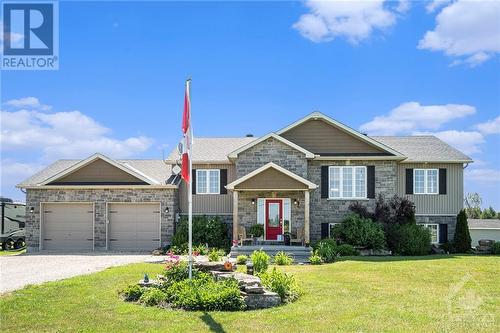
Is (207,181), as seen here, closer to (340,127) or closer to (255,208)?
(255,208)

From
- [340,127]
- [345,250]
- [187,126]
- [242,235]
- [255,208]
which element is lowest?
[345,250]

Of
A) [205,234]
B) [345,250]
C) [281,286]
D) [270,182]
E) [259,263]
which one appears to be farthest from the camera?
[205,234]

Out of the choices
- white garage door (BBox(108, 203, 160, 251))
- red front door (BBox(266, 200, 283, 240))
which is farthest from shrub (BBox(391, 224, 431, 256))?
white garage door (BBox(108, 203, 160, 251))

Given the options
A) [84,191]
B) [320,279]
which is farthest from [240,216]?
[320,279]

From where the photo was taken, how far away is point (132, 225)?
25.5 metres

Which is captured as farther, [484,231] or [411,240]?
[484,231]

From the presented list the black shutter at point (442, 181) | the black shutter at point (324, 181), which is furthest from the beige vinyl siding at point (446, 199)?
the black shutter at point (324, 181)

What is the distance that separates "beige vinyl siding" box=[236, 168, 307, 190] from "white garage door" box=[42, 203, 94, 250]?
8.17 m

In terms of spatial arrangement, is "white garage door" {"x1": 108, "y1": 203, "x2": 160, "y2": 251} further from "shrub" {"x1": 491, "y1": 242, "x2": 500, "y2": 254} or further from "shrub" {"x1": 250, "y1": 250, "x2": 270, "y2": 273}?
"shrub" {"x1": 491, "y1": 242, "x2": 500, "y2": 254}

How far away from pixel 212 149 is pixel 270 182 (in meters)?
5.48

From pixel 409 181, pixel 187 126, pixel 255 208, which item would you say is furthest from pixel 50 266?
pixel 409 181

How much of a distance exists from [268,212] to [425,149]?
30.2 ft

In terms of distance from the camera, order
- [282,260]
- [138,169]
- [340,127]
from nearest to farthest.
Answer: [282,260] → [340,127] → [138,169]

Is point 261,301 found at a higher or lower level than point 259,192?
lower
